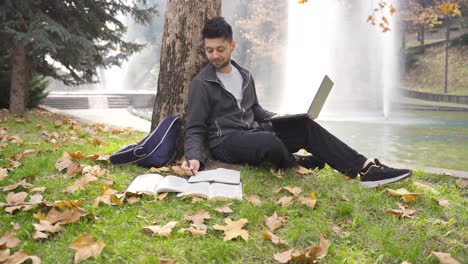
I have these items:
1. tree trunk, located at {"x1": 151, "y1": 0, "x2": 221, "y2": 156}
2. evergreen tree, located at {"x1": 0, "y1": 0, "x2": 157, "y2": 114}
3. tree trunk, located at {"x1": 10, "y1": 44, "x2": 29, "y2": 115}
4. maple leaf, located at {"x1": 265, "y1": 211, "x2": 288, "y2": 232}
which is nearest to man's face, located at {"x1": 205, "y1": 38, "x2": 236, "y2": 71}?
tree trunk, located at {"x1": 151, "y1": 0, "x2": 221, "y2": 156}

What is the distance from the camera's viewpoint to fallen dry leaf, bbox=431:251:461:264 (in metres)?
2.52

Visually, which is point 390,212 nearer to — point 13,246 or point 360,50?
point 13,246

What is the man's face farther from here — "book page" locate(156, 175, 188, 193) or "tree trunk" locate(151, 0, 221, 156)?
"book page" locate(156, 175, 188, 193)

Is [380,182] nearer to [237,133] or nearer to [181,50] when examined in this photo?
[237,133]

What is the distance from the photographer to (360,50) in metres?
31.9

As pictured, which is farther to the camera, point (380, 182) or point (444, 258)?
point (380, 182)

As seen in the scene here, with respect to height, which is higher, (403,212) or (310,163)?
A: (310,163)

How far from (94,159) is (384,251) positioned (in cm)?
290

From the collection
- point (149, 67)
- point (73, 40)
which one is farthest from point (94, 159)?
point (149, 67)

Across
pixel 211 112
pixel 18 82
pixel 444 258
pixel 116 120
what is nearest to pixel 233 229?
pixel 444 258

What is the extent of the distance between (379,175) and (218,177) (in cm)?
133

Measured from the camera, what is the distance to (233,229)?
9.30ft

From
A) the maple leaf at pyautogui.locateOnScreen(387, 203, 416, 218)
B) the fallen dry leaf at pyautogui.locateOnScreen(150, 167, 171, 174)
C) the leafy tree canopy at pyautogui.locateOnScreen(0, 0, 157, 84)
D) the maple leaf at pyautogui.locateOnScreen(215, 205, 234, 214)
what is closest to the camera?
the maple leaf at pyautogui.locateOnScreen(215, 205, 234, 214)

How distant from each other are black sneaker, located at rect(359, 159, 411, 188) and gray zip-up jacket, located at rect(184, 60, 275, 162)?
1.09 meters
